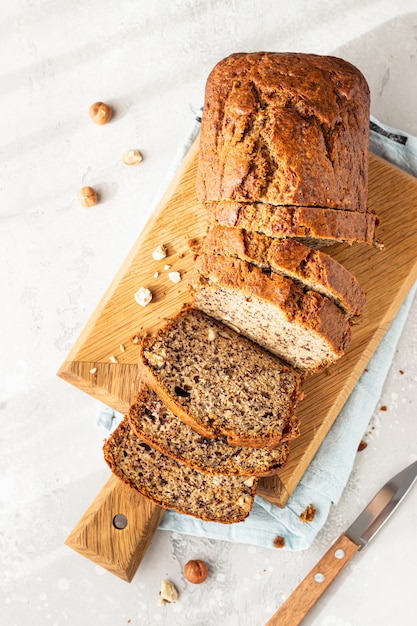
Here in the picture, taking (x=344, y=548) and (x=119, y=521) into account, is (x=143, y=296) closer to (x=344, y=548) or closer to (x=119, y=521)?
(x=119, y=521)

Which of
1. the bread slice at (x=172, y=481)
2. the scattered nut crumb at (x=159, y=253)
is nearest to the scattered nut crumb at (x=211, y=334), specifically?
the scattered nut crumb at (x=159, y=253)

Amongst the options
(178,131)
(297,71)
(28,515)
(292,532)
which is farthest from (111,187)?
(292,532)

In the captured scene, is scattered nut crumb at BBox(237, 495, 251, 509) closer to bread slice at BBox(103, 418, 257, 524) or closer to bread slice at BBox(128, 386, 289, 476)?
bread slice at BBox(103, 418, 257, 524)

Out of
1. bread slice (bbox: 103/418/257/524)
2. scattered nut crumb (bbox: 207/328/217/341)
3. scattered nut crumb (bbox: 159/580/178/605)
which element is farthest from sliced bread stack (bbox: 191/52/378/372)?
scattered nut crumb (bbox: 159/580/178/605)

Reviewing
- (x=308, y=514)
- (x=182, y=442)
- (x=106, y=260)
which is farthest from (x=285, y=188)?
(x=308, y=514)

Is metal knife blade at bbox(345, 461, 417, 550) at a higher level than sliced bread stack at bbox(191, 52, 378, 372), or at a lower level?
lower
